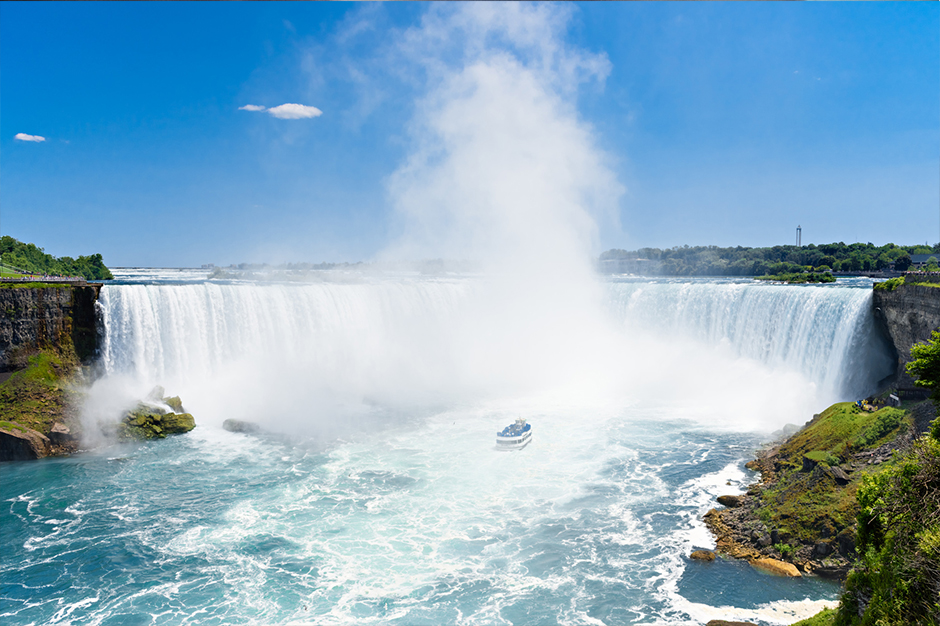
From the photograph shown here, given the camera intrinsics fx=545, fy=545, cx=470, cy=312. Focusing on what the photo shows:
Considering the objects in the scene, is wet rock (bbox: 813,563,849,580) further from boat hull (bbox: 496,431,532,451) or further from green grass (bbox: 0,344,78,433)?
green grass (bbox: 0,344,78,433)

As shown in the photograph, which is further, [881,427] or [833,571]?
[881,427]

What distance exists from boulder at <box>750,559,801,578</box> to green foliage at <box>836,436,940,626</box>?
3.94 m

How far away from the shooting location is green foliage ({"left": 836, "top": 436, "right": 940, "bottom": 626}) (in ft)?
24.8

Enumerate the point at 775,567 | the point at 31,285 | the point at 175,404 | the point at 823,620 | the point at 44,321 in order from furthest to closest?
the point at 175,404 < the point at 44,321 < the point at 31,285 < the point at 775,567 < the point at 823,620

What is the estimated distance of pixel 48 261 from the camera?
5428 centimetres

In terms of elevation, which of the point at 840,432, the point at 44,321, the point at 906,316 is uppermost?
the point at 906,316

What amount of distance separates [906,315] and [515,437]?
653 inches

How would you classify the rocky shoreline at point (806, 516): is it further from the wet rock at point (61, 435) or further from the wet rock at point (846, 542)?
the wet rock at point (61, 435)

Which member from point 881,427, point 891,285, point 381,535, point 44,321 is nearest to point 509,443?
point 381,535

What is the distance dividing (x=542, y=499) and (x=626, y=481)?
332 centimetres

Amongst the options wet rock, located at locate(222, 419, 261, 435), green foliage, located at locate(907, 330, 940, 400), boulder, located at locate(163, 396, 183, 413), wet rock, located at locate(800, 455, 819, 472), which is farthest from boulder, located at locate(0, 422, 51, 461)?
green foliage, located at locate(907, 330, 940, 400)

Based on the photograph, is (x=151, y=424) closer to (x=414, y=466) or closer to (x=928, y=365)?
(x=414, y=466)

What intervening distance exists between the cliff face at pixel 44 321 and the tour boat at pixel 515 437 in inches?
815

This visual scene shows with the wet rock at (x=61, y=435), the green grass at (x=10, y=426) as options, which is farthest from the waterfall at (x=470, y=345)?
the green grass at (x=10, y=426)
